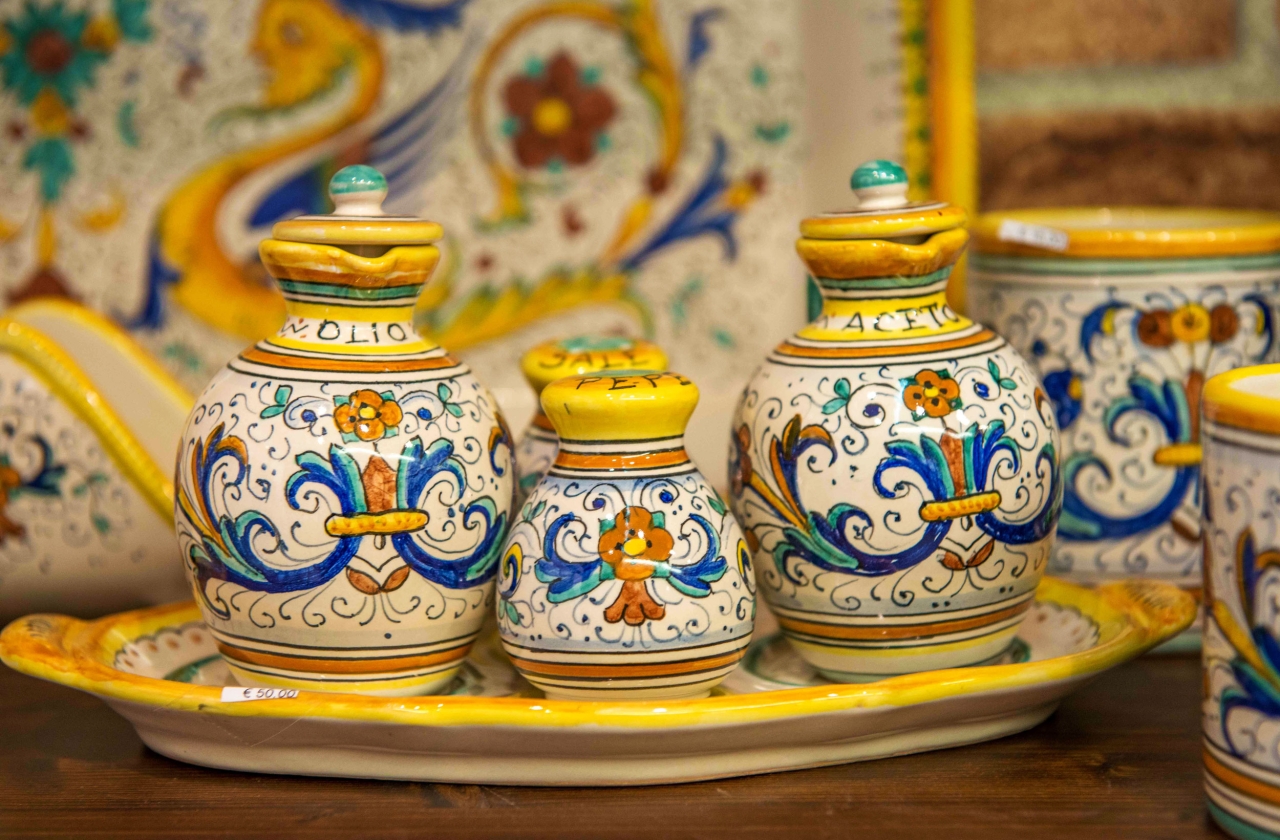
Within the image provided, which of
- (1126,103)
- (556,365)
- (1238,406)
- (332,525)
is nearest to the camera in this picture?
(1238,406)

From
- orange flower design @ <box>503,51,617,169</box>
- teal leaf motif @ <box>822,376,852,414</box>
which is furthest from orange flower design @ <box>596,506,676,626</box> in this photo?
orange flower design @ <box>503,51,617,169</box>

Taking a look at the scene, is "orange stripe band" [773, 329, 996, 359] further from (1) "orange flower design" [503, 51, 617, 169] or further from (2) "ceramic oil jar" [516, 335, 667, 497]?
(1) "orange flower design" [503, 51, 617, 169]

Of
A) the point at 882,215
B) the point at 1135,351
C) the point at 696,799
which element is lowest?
the point at 696,799

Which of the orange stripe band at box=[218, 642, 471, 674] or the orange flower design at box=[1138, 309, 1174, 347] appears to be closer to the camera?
the orange stripe band at box=[218, 642, 471, 674]

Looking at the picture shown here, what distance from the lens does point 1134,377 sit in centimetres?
77

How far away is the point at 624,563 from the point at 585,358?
0.59ft

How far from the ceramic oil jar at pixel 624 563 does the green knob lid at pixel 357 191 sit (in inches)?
4.8

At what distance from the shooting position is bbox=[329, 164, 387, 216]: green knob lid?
2.13 feet

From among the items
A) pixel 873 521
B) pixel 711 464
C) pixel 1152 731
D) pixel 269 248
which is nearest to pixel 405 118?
pixel 711 464

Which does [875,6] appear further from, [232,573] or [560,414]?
[232,573]

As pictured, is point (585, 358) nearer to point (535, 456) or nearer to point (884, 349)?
point (535, 456)

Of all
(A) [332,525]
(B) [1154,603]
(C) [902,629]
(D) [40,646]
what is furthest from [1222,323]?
(D) [40,646]

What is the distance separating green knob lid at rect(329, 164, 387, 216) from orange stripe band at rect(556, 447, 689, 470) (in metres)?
0.15

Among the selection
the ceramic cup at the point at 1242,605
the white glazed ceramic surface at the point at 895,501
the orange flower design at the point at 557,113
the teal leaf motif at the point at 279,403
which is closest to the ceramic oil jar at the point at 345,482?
the teal leaf motif at the point at 279,403
